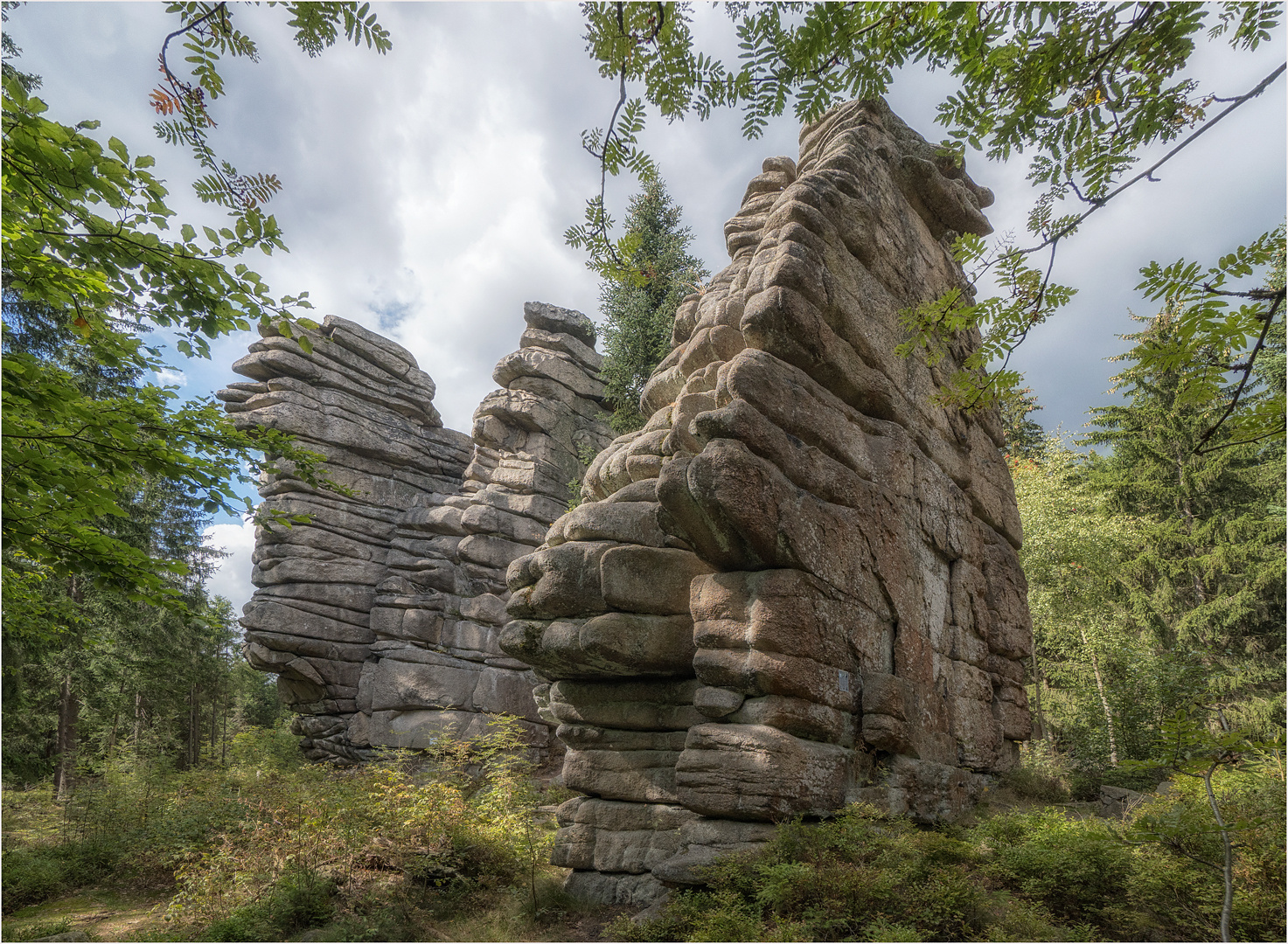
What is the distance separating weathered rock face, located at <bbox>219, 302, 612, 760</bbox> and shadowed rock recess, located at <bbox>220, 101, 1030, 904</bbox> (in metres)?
10.9

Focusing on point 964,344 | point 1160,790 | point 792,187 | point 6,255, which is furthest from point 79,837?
point 964,344

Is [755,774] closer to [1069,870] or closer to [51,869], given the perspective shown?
[1069,870]

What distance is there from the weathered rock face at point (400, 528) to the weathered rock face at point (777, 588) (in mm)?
11413

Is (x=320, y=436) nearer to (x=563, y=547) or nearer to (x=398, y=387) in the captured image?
(x=398, y=387)

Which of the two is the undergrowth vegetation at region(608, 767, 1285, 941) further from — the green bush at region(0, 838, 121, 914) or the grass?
the green bush at region(0, 838, 121, 914)

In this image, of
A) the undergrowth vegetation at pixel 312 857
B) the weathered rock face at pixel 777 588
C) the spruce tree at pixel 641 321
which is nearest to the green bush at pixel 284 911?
the undergrowth vegetation at pixel 312 857

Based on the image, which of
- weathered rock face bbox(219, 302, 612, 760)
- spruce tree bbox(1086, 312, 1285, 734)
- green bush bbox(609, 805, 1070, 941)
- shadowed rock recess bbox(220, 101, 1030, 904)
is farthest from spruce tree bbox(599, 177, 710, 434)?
green bush bbox(609, 805, 1070, 941)

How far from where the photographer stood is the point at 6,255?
443 centimetres

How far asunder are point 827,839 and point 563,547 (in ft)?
15.1

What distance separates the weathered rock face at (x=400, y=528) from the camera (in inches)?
782

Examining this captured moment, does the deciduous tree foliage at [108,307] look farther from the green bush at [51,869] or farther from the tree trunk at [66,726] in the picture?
the tree trunk at [66,726]

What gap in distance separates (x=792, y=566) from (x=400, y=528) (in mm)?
18784

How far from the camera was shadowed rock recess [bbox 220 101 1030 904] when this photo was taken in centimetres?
707

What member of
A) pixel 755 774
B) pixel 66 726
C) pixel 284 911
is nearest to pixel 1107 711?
pixel 755 774
